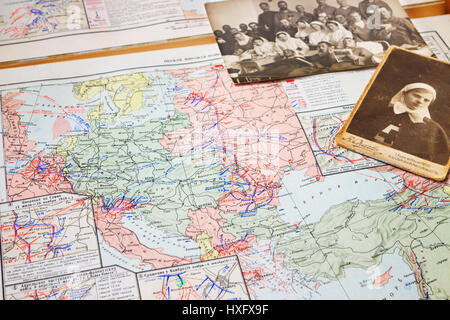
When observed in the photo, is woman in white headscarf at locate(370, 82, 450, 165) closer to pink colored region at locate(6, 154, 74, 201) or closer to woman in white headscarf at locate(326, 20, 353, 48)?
woman in white headscarf at locate(326, 20, 353, 48)

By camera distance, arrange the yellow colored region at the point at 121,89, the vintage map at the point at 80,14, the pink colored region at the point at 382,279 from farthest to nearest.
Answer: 1. the vintage map at the point at 80,14
2. the yellow colored region at the point at 121,89
3. the pink colored region at the point at 382,279

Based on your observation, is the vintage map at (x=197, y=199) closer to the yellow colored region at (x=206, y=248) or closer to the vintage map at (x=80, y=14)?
the yellow colored region at (x=206, y=248)

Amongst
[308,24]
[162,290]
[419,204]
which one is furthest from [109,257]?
[308,24]

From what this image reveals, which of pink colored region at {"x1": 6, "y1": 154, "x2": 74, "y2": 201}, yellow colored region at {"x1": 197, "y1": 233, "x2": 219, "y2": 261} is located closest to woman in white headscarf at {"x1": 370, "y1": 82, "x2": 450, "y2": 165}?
yellow colored region at {"x1": 197, "y1": 233, "x2": 219, "y2": 261}

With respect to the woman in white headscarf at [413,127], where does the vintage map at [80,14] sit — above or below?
above

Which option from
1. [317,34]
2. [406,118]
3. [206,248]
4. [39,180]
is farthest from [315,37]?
[39,180]

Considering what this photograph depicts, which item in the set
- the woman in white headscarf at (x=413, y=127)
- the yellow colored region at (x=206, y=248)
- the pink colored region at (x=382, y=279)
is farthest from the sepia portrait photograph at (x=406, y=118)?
the yellow colored region at (x=206, y=248)

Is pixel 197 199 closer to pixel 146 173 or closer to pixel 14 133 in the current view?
pixel 146 173
